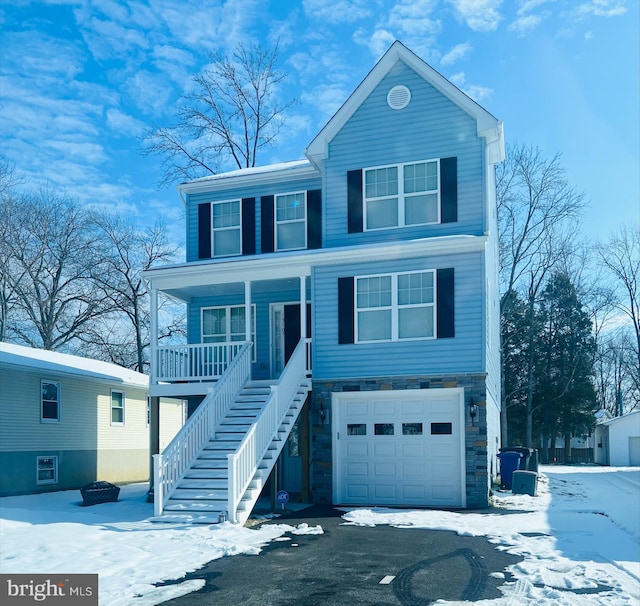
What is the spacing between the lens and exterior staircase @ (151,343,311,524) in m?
11.8

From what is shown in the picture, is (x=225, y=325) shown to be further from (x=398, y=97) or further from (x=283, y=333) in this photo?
(x=398, y=97)

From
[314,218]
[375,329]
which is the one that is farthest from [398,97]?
[375,329]

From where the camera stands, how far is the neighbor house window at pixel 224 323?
17.9m

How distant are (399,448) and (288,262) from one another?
186 inches

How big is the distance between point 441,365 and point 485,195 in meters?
3.78

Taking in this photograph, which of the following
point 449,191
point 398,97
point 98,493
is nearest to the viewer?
point 98,493

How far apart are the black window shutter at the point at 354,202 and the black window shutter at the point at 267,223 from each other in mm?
2662

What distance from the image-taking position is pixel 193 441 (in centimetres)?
1331

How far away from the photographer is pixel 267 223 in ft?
59.8

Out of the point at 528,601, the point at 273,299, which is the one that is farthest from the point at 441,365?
the point at 528,601

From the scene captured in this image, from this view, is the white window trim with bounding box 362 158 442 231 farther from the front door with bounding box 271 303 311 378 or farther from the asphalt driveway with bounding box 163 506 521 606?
the asphalt driveway with bounding box 163 506 521 606

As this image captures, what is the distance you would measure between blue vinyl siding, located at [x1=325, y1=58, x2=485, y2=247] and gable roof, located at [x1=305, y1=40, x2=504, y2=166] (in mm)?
126

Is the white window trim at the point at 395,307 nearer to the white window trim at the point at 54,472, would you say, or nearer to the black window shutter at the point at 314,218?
the black window shutter at the point at 314,218

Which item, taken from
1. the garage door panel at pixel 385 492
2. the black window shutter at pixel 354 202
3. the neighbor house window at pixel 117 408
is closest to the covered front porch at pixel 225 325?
the black window shutter at pixel 354 202
